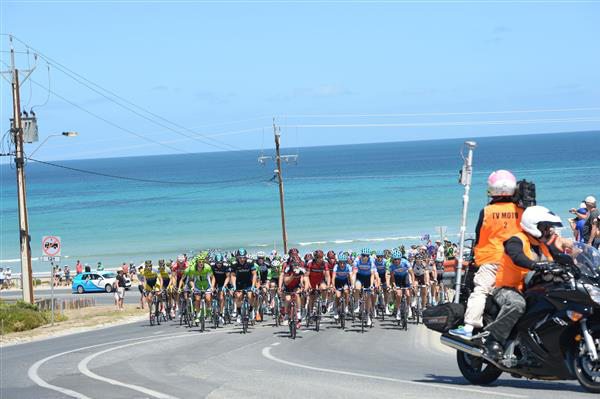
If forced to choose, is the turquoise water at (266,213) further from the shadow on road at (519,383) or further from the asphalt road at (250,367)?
the shadow on road at (519,383)

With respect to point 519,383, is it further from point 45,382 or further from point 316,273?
point 316,273

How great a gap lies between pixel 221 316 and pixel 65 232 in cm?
9558

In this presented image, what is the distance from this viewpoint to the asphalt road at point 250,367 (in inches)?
437

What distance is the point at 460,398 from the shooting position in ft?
31.8

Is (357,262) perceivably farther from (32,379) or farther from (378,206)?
(378,206)

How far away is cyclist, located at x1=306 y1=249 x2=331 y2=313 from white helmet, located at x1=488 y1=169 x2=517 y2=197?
13.3 metres

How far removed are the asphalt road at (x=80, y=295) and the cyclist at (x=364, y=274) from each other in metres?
22.7

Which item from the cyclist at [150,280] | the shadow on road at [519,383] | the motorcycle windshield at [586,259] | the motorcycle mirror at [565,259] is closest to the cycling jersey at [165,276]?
the cyclist at [150,280]

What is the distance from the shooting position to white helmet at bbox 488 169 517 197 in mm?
10398

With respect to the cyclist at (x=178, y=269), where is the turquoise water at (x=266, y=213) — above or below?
above

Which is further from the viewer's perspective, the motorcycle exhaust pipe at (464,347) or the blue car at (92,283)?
the blue car at (92,283)

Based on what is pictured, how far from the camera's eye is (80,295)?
53500 mm

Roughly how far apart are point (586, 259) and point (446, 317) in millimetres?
1874

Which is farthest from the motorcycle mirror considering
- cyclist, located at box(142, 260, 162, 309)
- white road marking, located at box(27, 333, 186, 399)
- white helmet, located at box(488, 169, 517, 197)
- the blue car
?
the blue car
